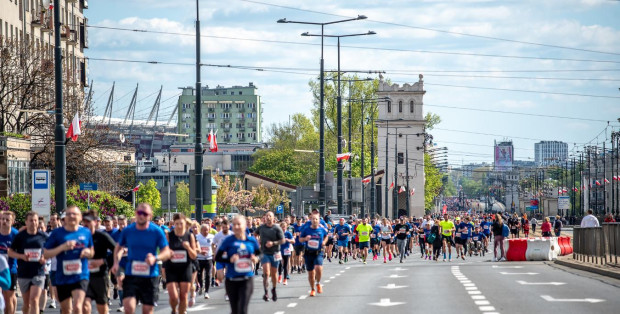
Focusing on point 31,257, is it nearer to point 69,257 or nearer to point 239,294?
point 69,257

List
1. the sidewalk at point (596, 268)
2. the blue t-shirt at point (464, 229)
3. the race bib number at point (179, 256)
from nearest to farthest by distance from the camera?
the race bib number at point (179, 256) → the sidewalk at point (596, 268) → the blue t-shirt at point (464, 229)

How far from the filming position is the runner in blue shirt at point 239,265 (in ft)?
51.3

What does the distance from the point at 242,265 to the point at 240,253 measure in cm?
25

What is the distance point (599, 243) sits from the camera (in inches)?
1319

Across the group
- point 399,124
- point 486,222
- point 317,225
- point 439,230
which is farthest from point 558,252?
point 399,124

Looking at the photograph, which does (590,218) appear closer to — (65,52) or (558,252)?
(558,252)

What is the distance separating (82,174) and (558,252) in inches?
962

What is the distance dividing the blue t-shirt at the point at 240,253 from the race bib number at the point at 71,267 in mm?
1951

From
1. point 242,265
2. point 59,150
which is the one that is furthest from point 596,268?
point 242,265

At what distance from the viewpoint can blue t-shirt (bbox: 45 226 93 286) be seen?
611 inches

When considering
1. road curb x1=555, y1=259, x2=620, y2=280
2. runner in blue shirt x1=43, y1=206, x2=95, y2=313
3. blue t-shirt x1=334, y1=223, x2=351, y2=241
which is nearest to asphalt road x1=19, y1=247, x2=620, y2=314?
road curb x1=555, y1=259, x2=620, y2=280

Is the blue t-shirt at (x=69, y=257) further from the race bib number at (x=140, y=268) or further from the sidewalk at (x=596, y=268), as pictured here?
the sidewalk at (x=596, y=268)

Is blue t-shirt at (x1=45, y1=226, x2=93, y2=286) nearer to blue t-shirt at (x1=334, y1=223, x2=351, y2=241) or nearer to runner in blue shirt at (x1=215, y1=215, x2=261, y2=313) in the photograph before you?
runner in blue shirt at (x1=215, y1=215, x2=261, y2=313)

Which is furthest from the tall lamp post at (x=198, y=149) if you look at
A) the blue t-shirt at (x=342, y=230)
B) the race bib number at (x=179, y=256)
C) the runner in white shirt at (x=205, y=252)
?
the race bib number at (x=179, y=256)
